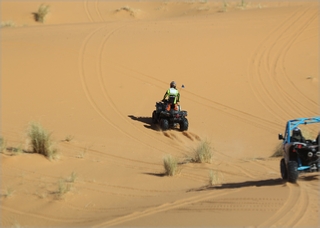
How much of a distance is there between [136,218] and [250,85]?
14.8 m

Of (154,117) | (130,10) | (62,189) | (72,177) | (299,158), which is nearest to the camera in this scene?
(299,158)

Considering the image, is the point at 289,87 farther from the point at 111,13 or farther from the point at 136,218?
the point at 111,13

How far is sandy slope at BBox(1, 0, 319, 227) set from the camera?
1081cm

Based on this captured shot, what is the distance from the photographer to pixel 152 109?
21.6 metres

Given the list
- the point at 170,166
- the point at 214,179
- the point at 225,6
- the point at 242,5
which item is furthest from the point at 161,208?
the point at 242,5

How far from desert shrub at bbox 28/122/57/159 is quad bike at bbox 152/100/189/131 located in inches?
181

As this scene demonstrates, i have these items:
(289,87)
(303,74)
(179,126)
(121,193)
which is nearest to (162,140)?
(179,126)

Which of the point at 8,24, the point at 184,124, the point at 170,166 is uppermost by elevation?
the point at 8,24

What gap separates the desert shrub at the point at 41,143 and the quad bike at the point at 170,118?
4.59 meters

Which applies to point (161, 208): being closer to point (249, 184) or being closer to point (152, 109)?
point (249, 184)

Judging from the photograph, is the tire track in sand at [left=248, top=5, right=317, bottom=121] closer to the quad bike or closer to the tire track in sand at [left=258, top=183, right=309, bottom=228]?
the quad bike

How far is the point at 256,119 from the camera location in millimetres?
21062

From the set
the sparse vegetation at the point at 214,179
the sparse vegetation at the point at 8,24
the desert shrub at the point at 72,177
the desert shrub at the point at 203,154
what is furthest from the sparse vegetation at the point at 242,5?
the desert shrub at the point at 72,177

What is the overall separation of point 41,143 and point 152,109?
7.09 m
